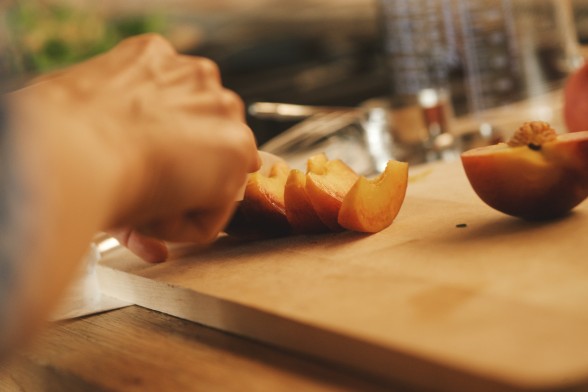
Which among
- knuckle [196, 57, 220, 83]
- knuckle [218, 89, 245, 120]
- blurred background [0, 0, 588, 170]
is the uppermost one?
knuckle [196, 57, 220, 83]

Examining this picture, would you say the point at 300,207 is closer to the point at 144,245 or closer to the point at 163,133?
the point at 144,245

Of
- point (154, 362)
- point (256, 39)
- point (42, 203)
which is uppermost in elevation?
point (42, 203)

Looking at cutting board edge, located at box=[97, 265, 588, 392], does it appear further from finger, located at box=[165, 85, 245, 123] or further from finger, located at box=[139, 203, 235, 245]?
finger, located at box=[165, 85, 245, 123]

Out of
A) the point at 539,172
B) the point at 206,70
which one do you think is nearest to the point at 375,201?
the point at 539,172

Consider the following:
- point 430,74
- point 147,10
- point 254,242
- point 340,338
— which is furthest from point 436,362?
point 147,10

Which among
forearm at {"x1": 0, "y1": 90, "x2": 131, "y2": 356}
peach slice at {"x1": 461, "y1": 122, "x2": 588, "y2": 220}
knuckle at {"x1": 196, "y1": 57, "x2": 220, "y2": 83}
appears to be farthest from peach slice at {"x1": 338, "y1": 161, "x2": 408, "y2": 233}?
forearm at {"x1": 0, "y1": 90, "x2": 131, "y2": 356}

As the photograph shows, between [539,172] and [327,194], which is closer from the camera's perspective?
[539,172]
